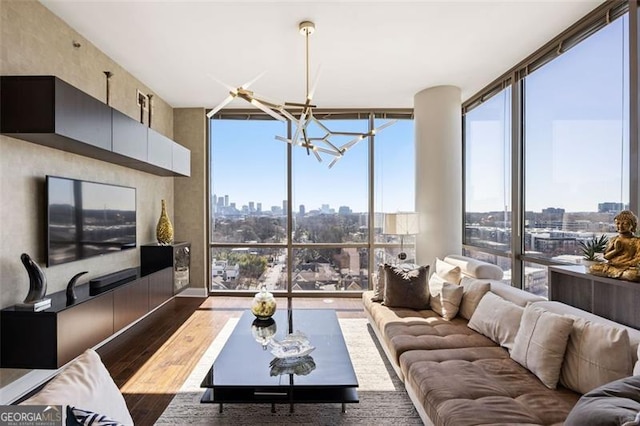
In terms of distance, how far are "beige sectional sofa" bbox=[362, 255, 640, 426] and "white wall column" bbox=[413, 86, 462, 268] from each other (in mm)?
1721

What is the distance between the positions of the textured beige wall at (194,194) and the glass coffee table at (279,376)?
314 cm

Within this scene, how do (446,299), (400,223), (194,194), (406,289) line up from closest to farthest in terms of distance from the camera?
(446,299)
(406,289)
(400,223)
(194,194)

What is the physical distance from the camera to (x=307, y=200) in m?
5.69

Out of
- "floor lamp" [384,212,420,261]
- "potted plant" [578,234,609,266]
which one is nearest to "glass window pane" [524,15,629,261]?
"potted plant" [578,234,609,266]

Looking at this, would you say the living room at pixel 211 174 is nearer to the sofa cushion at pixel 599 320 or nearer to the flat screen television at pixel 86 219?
the flat screen television at pixel 86 219

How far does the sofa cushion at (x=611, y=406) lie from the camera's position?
1.08 meters

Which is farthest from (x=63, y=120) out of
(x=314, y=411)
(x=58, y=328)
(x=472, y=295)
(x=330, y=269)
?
(x=330, y=269)

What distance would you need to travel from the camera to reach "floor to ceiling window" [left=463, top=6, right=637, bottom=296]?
9.31 ft

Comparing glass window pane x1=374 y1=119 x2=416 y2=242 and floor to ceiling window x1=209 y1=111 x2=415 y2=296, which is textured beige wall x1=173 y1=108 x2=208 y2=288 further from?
glass window pane x1=374 y1=119 x2=416 y2=242

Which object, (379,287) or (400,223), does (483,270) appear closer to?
(379,287)

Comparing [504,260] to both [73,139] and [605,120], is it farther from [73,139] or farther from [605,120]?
[73,139]

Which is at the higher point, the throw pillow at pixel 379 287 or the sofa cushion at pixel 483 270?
the sofa cushion at pixel 483 270

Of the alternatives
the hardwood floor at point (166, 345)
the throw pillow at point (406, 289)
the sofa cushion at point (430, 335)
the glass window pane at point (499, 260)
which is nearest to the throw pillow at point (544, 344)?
the sofa cushion at point (430, 335)

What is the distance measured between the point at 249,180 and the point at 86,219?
8.67ft
